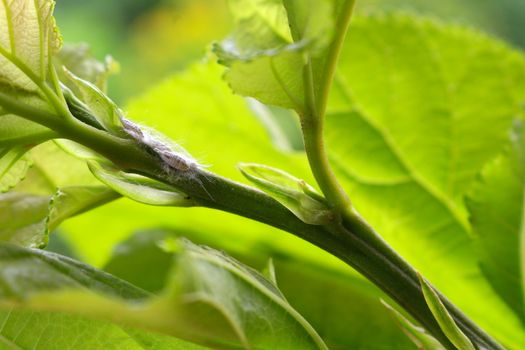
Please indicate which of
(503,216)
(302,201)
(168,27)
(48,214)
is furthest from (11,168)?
(168,27)

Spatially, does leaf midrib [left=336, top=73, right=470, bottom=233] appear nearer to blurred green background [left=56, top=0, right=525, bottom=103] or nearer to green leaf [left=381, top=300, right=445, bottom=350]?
green leaf [left=381, top=300, right=445, bottom=350]

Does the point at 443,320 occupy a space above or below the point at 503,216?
below

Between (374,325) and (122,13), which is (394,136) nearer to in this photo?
→ (374,325)

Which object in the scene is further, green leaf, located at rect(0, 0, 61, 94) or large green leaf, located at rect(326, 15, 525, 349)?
Result: large green leaf, located at rect(326, 15, 525, 349)

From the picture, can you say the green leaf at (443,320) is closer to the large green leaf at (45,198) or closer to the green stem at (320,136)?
the green stem at (320,136)

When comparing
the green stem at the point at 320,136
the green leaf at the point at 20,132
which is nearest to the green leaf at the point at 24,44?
the green leaf at the point at 20,132

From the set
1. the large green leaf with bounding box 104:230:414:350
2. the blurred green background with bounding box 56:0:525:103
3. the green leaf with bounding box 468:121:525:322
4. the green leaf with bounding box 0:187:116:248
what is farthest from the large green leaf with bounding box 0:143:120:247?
the blurred green background with bounding box 56:0:525:103

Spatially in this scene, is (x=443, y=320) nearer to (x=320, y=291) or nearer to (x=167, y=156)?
(x=167, y=156)
